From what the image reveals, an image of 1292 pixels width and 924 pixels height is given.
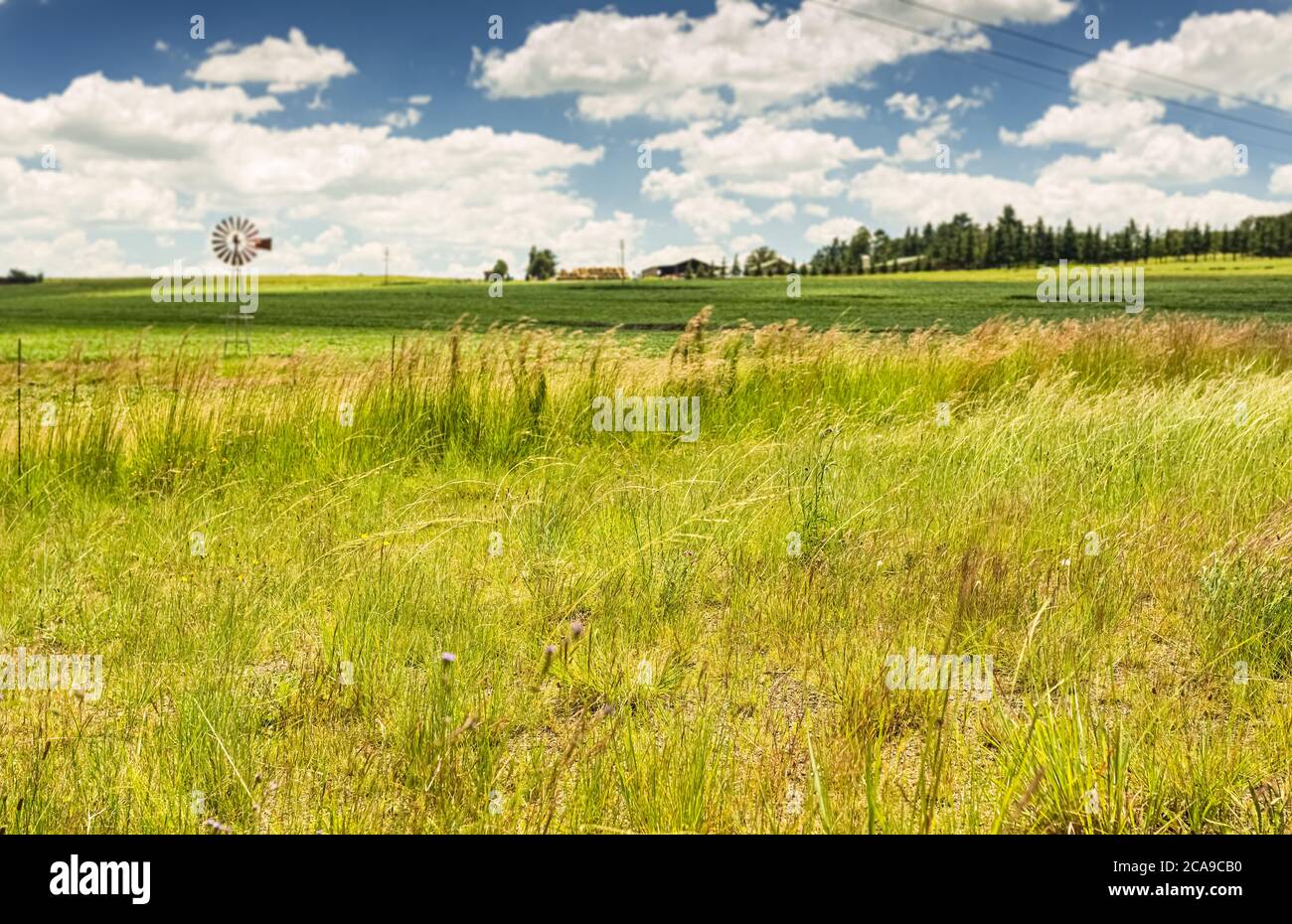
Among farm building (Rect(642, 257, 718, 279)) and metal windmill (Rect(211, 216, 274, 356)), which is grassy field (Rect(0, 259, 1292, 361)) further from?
farm building (Rect(642, 257, 718, 279))

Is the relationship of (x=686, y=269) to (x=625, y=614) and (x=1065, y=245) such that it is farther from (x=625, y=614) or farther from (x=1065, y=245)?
(x=625, y=614)

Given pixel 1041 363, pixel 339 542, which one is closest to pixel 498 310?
pixel 1041 363

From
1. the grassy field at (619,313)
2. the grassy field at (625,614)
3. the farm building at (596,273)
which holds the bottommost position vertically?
the grassy field at (625,614)

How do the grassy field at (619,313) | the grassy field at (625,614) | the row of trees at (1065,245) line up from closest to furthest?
the grassy field at (625,614), the grassy field at (619,313), the row of trees at (1065,245)

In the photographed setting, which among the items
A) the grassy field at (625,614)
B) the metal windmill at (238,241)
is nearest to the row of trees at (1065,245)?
the metal windmill at (238,241)

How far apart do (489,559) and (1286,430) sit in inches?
242

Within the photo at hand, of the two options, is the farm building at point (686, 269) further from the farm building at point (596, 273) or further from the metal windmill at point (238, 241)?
the metal windmill at point (238, 241)

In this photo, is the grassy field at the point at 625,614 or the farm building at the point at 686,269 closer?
the grassy field at the point at 625,614

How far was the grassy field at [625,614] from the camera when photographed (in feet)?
7.54

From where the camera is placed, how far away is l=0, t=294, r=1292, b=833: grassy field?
2.30m

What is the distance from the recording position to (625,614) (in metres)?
3.63

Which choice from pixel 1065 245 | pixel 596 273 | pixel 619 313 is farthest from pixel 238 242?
pixel 1065 245

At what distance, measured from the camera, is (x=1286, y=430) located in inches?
258

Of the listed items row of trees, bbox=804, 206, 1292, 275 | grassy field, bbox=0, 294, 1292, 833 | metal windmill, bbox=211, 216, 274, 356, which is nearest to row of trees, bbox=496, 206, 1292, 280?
row of trees, bbox=804, 206, 1292, 275
